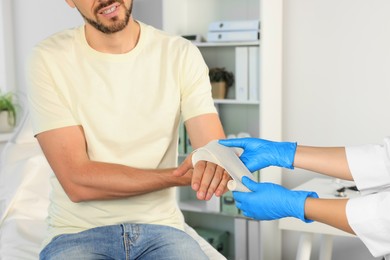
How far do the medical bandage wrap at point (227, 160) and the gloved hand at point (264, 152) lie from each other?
0.04m

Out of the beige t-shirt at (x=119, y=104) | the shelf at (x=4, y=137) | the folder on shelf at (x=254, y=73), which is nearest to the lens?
the beige t-shirt at (x=119, y=104)

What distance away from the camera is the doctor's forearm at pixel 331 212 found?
1245 mm

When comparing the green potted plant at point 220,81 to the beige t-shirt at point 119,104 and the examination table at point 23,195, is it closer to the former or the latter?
the examination table at point 23,195

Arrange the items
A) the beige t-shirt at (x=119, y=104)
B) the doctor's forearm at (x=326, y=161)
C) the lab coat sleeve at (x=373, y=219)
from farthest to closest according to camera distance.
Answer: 1. the beige t-shirt at (x=119, y=104)
2. the doctor's forearm at (x=326, y=161)
3. the lab coat sleeve at (x=373, y=219)

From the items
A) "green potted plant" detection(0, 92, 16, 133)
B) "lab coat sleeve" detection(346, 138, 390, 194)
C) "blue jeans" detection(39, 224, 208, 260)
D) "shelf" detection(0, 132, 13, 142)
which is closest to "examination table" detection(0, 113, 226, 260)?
"blue jeans" detection(39, 224, 208, 260)

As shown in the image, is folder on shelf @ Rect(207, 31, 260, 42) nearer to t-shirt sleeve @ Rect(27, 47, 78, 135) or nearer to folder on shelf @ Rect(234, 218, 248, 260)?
folder on shelf @ Rect(234, 218, 248, 260)

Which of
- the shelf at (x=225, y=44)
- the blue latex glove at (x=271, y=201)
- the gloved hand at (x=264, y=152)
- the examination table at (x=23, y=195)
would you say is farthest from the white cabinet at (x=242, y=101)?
the blue latex glove at (x=271, y=201)

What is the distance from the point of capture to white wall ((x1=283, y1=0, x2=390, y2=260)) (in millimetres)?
2662

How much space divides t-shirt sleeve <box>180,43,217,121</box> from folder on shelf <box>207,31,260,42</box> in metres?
1.07

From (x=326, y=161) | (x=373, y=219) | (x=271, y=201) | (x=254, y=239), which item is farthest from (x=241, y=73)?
(x=373, y=219)

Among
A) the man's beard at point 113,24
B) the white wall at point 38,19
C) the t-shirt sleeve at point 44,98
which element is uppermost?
the white wall at point 38,19

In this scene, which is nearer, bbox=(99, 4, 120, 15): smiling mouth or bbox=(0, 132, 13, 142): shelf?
bbox=(99, 4, 120, 15): smiling mouth

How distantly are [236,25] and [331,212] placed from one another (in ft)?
5.51

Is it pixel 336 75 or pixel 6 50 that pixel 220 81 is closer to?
pixel 336 75
